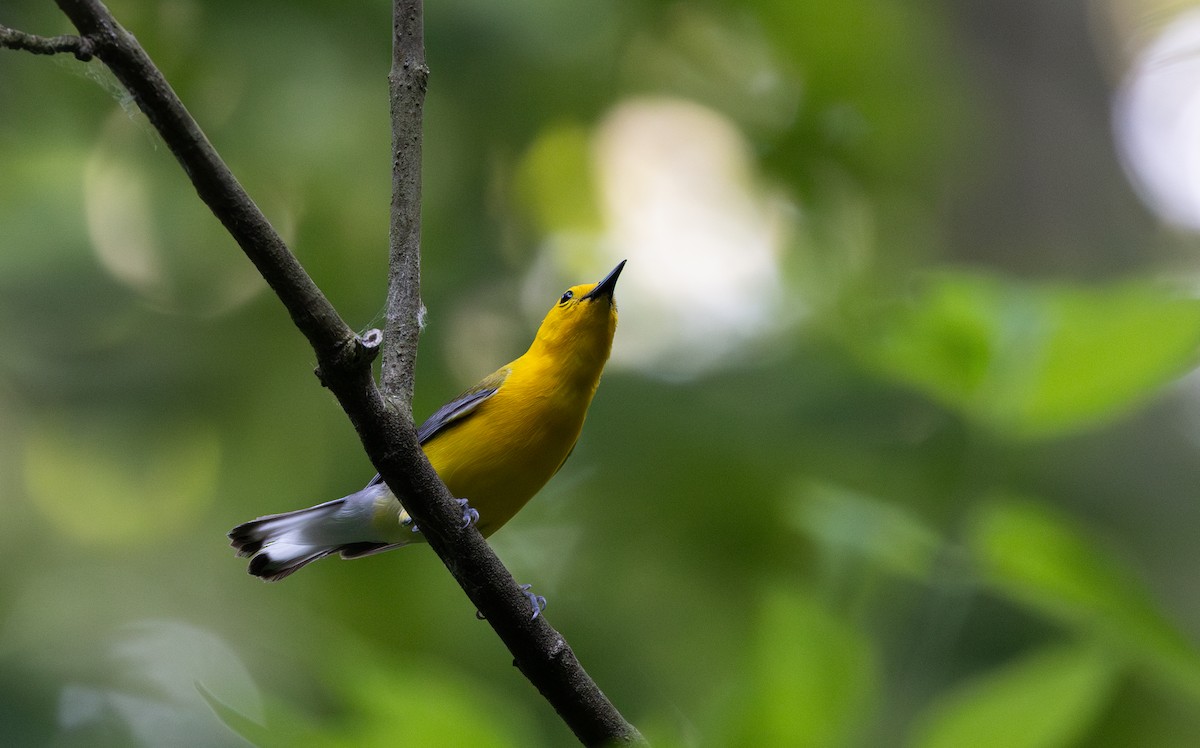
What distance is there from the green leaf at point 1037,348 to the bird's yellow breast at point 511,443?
91.2 inches

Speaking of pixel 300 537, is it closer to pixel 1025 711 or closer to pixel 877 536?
pixel 877 536

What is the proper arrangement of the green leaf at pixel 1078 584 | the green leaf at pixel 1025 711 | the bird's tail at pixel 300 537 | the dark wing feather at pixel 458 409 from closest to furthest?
the green leaf at pixel 1025 711 < the green leaf at pixel 1078 584 < the bird's tail at pixel 300 537 < the dark wing feather at pixel 458 409

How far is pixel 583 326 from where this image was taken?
5062mm

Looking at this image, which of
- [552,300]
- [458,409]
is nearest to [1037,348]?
[458,409]

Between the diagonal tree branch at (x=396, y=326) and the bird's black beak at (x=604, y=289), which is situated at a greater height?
the bird's black beak at (x=604, y=289)

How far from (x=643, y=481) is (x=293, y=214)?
3042mm

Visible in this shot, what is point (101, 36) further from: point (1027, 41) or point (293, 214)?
point (1027, 41)

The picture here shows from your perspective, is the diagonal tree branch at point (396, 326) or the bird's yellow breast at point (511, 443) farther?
the bird's yellow breast at point (511, 443)

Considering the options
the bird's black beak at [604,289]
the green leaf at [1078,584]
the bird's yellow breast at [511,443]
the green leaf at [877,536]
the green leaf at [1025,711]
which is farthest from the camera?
the bird's black beak at [604,289]

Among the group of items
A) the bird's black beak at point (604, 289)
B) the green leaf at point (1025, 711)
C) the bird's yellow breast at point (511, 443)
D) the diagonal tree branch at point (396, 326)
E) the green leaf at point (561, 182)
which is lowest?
the green leaf at point (1025, 711)

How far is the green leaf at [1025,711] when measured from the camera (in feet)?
3.67

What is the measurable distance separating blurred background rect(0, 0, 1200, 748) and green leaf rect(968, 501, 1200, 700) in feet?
2.70

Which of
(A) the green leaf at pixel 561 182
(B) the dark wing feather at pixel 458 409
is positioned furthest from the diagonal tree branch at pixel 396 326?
(A) the green leaf at pixel 561 182

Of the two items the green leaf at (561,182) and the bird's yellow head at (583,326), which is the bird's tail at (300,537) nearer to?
the bird's yellow head at (583,326)
